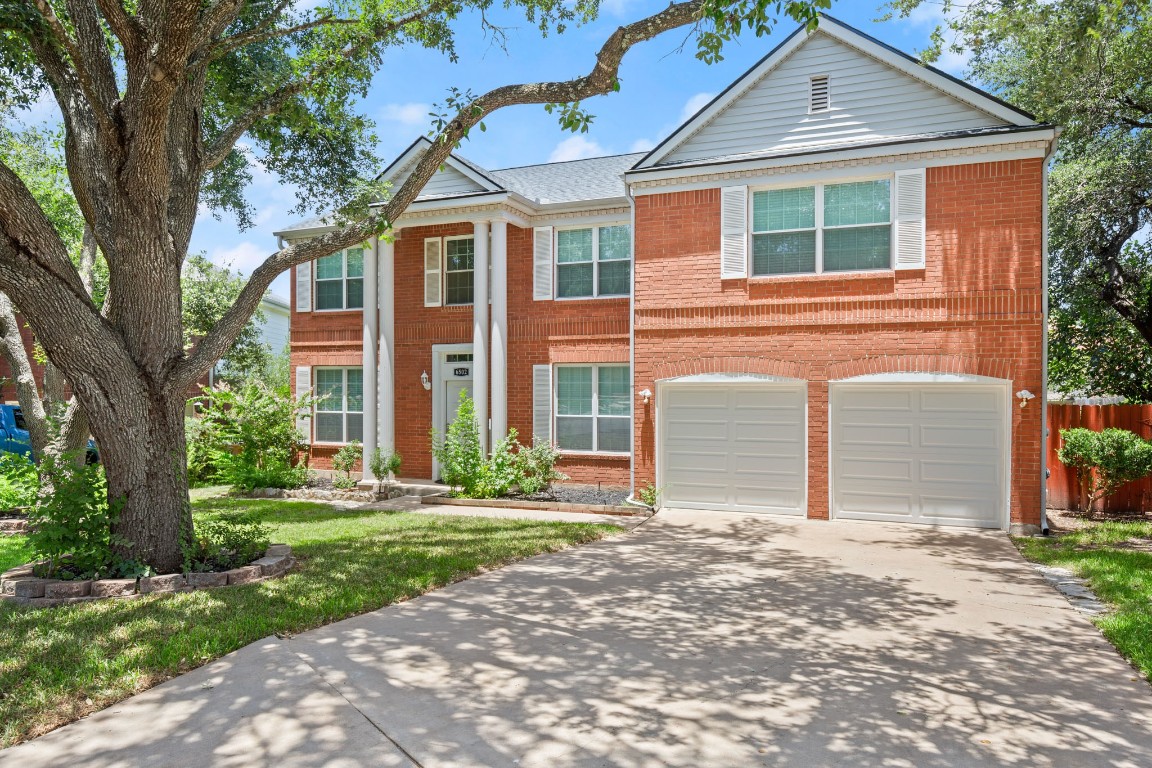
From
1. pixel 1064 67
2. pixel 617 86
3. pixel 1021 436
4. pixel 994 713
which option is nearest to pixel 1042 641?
pixel 994 713

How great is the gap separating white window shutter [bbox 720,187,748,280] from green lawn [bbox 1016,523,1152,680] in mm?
5621

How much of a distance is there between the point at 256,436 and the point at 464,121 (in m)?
9.61

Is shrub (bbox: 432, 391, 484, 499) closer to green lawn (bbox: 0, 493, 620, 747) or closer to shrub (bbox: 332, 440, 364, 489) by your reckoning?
shrub (bbox: 332, 440, 364, 489)

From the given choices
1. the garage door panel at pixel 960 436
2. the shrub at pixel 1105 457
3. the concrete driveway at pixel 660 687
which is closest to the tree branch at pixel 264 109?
the concrete driveway at pixel 660 687

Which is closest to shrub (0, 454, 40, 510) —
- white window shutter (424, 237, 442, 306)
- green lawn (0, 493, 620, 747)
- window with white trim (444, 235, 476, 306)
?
green lawn (0, 493, 620, 747)

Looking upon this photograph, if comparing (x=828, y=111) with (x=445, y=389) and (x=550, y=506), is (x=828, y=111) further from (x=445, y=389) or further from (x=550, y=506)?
A: (x=445, y=389)

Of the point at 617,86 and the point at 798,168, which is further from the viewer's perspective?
the point at 798,168

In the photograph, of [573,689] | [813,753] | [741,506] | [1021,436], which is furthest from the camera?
[741,506]

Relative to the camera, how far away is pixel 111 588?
648 centimetres

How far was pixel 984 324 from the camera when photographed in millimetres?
10727

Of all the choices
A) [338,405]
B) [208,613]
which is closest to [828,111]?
[208,613]

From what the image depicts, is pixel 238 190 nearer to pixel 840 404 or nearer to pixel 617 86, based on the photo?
pixel 617 86

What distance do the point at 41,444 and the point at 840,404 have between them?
40.1 ft

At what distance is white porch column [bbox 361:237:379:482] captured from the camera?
48.4 feet
